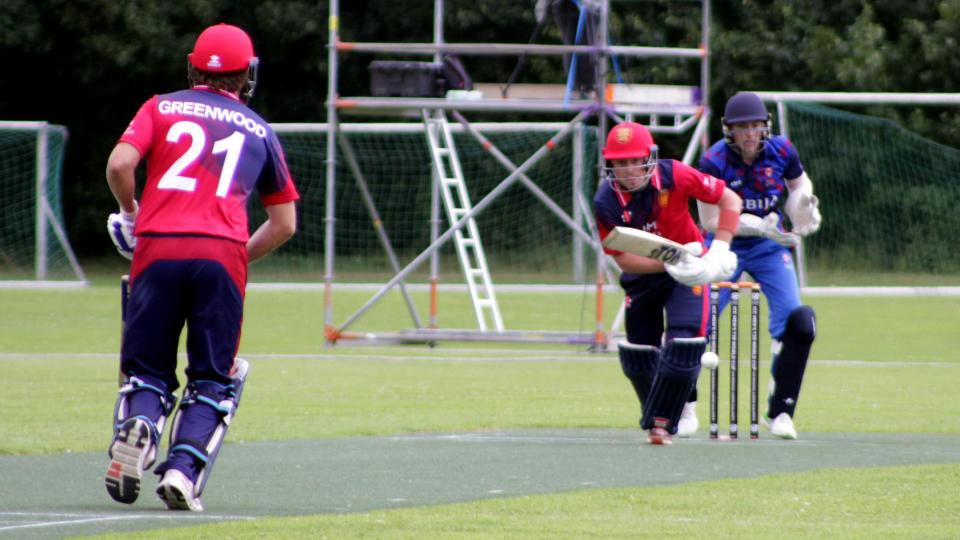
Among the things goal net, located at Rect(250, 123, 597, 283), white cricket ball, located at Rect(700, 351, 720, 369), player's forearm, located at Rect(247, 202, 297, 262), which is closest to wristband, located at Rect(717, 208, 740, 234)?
white cricket ball, located at Rect(700, 351, 720, 369)

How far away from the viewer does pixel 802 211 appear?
33.6ft

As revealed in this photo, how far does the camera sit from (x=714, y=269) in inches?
354

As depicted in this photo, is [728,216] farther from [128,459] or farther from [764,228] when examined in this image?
[128,459]

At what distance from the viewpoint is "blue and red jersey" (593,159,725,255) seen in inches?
361

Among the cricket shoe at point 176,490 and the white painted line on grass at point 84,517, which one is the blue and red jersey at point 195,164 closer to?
the cricket shoe at point 176,490

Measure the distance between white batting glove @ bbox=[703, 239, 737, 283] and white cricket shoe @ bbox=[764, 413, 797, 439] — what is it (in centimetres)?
96

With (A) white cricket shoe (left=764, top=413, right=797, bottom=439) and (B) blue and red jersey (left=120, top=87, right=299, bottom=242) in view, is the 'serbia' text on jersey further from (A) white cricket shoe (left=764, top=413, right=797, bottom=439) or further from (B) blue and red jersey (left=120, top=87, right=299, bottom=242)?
(A) white cricket shoe (left=764, top=413, right=797, bottom=439)

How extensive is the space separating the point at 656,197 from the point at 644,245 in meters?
0.58

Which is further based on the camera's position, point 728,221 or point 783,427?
point 783,427

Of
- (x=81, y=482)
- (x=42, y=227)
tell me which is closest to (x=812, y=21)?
(x=42, y=227)

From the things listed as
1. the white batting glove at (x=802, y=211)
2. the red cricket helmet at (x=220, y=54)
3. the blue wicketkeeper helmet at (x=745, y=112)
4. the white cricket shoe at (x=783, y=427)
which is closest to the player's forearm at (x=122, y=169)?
the red cricket helmet at (x=220, y=54)

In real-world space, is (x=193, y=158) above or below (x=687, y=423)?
above

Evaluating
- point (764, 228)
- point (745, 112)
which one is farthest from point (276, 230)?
point (764, 228)

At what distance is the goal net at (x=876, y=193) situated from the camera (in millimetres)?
26062
